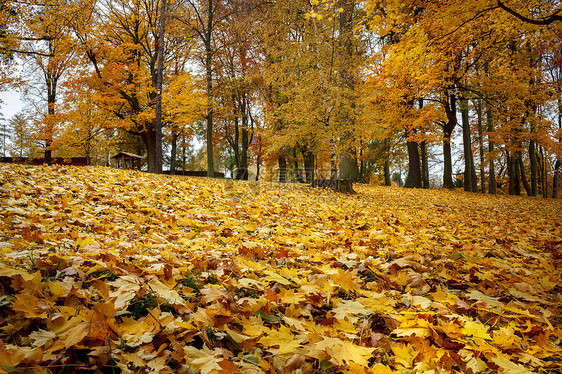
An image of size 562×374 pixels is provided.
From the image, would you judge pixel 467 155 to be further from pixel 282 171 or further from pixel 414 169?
pixel 282 171

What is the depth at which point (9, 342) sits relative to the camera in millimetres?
1149

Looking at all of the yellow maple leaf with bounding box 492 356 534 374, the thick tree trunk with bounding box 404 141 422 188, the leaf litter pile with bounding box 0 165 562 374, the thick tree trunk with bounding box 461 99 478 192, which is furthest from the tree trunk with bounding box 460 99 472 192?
the yellow maple leaf with bounding box 492 356 534 374

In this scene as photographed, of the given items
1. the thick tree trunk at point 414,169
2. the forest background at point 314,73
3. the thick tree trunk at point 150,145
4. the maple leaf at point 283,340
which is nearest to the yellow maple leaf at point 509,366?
the maple leaf at point 283,340

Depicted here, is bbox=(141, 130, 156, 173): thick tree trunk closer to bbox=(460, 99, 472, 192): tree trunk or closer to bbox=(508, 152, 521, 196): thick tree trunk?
bbox=(460, 99, 472, 192): tree trunk

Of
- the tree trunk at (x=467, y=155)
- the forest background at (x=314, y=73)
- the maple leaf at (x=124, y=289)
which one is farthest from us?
the tree trunk at (x=467, y=155)

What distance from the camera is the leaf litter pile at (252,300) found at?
48.5 inches

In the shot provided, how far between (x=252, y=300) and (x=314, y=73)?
29.6 ft

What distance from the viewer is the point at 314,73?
949 centimetres

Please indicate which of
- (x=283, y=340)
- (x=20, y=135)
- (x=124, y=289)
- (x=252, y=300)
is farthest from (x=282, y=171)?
(x=20, y=135)

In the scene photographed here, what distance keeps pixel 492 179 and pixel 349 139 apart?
38.6 ft

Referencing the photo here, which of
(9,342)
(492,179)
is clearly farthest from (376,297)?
(492,179)

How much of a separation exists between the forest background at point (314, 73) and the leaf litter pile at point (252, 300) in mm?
3801

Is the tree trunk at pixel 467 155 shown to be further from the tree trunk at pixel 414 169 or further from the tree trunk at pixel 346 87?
the tree trunk at pixel 346 87

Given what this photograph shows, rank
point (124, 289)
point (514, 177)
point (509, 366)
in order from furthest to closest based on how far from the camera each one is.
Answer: point (514, 177) < point (124, 289) < point (509, 366)
